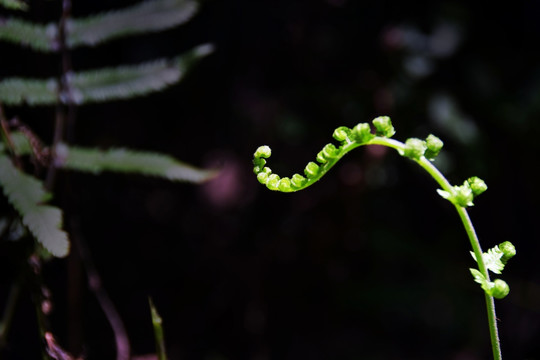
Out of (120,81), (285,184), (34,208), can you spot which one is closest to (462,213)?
(285,184)

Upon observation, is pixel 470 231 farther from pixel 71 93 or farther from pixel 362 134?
pixel 71 93

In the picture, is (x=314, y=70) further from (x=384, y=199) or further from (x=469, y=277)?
(x=469, y=277)

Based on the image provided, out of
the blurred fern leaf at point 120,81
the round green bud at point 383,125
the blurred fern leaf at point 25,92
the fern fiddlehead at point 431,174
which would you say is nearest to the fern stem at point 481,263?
the fern fiddlehead at point 431,174

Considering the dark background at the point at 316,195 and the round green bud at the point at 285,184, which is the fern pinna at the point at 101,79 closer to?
the round green bud at the point at 285,184

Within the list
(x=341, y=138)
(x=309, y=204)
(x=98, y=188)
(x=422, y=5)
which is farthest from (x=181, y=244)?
(x=341, y=138)

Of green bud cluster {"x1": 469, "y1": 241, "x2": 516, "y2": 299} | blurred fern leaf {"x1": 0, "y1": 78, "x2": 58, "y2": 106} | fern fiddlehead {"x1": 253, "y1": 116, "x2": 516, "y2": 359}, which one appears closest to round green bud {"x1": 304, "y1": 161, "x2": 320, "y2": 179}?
fern fiddlehead {"x1": 253, "y1": 116, "x2": 516, "y2": 359}

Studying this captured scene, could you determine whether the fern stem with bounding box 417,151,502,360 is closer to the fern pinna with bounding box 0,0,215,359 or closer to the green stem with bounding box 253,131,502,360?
the green stem with bounding box 253,131,502,360
